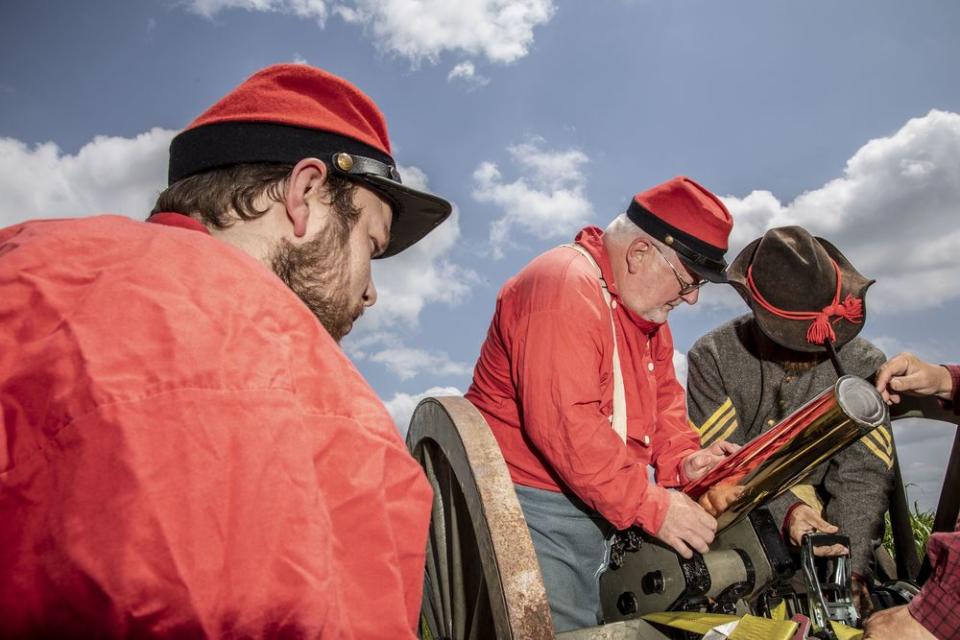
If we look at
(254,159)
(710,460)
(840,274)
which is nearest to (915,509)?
(840,274)

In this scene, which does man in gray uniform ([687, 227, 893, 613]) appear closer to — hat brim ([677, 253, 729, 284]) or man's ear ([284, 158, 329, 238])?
hat brim ([677, 253, 729, 284])

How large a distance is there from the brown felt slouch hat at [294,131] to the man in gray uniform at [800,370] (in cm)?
277

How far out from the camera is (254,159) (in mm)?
1488

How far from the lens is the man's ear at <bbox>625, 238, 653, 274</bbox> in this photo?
316cm

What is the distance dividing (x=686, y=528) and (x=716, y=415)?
1654 millimetres

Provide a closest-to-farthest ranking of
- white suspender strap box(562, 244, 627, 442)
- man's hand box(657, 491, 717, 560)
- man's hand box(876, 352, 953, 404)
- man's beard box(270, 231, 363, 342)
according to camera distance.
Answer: man's beard box(270, 231, 363, 342) < man's hand box(657, 491, 717, 560) < white suspender strap box(562, 244, 627, 442) < man's hand box(876, 352, 953, 404)

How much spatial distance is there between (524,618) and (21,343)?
140 centimetres

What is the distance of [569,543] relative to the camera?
2.81 metres

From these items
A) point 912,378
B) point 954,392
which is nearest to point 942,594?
point 912,378

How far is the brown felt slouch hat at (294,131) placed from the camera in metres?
1.51

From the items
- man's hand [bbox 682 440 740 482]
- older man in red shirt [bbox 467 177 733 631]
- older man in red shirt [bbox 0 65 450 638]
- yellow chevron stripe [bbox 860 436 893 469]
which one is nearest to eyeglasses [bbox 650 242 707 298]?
older man in red shirt [bbox 467 177 733 631]

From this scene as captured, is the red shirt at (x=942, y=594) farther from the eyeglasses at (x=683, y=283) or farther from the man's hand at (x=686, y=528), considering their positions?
the eyeglasses at (x=683, y=283)

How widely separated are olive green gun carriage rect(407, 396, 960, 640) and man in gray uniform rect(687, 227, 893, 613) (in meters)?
1.89

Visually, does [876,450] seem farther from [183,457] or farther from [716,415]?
[183,457]
